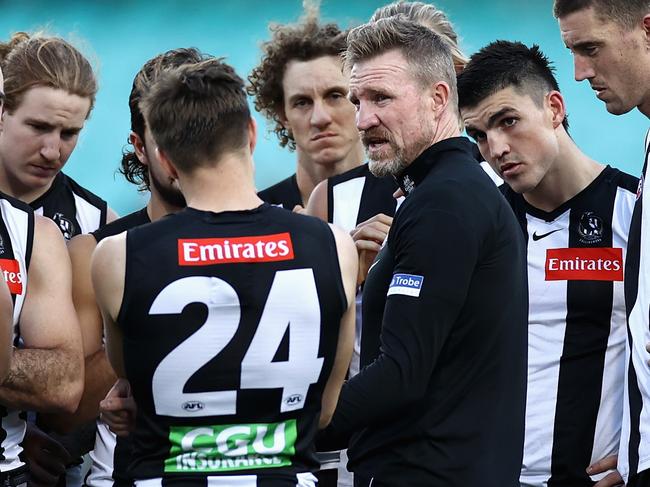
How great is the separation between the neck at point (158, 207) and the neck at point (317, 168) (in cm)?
87

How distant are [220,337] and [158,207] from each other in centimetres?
152

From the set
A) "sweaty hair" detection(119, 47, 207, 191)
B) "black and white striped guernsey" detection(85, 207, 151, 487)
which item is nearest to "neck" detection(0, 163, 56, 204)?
"sweaty hair" detection(119, 47, 207, 191)

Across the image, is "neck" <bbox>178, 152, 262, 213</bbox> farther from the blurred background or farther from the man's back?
the blurred background

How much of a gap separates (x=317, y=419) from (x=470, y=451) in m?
0.46

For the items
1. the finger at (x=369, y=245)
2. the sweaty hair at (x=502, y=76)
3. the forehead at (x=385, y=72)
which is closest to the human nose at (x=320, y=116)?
the sweaty hair at (x=502, y=76)

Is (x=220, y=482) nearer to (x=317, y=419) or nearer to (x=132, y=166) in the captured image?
(x=317, y=419)

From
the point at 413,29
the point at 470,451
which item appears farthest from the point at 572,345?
the point at 413,29

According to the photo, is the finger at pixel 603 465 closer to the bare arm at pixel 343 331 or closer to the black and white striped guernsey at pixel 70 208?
the bare arm at pixel 343 331

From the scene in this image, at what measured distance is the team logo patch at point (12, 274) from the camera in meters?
3.12

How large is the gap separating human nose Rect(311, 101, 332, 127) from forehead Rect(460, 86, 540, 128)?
0.86 meters

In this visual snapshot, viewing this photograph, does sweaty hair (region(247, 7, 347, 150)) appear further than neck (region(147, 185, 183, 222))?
Yes

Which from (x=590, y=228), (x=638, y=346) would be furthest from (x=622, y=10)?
(x=638, y=346)

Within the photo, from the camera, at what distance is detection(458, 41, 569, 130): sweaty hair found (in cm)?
371

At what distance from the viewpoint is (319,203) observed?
4129 millimetres
